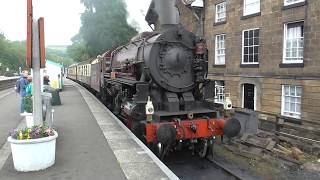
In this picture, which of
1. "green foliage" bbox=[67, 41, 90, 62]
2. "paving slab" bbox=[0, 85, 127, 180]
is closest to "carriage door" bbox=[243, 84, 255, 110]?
"paving slab" bbox=[0, 85, 127, 180]

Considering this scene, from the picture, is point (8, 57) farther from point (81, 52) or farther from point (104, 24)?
point (104, 24)

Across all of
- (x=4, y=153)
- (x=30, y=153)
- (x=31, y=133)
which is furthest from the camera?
(x=4, y=153)

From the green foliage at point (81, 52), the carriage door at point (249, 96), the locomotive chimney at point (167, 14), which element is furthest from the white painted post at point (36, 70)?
the green foliage at point (81, 52)

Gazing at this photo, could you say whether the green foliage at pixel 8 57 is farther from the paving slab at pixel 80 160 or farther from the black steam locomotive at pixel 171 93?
the black steam locomotive at pixel 171 93

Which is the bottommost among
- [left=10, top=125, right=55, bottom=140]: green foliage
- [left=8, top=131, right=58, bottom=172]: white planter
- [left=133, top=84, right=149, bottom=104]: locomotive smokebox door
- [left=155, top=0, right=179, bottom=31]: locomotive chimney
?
[left=8, top=131, right=58, bottom=172]: white planter

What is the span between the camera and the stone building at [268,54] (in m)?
14.4

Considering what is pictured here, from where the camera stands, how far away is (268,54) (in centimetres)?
1662

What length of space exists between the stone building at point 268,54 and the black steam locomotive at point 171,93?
5.77 meters

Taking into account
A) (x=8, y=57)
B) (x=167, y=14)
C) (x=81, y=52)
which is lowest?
(x=167, y=14)

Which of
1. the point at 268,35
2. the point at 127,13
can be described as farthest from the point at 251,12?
the point at 127,13

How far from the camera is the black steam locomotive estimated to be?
8570 mm

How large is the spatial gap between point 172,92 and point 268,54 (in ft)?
28.0

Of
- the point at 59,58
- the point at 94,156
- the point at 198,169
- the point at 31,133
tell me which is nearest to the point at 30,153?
the point at 31,133

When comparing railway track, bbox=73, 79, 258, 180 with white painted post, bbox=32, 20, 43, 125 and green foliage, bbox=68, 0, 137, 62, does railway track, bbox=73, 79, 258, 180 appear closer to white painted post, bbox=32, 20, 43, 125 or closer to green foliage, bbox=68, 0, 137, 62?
white painted post, bbox=32, 20, 43, 125
